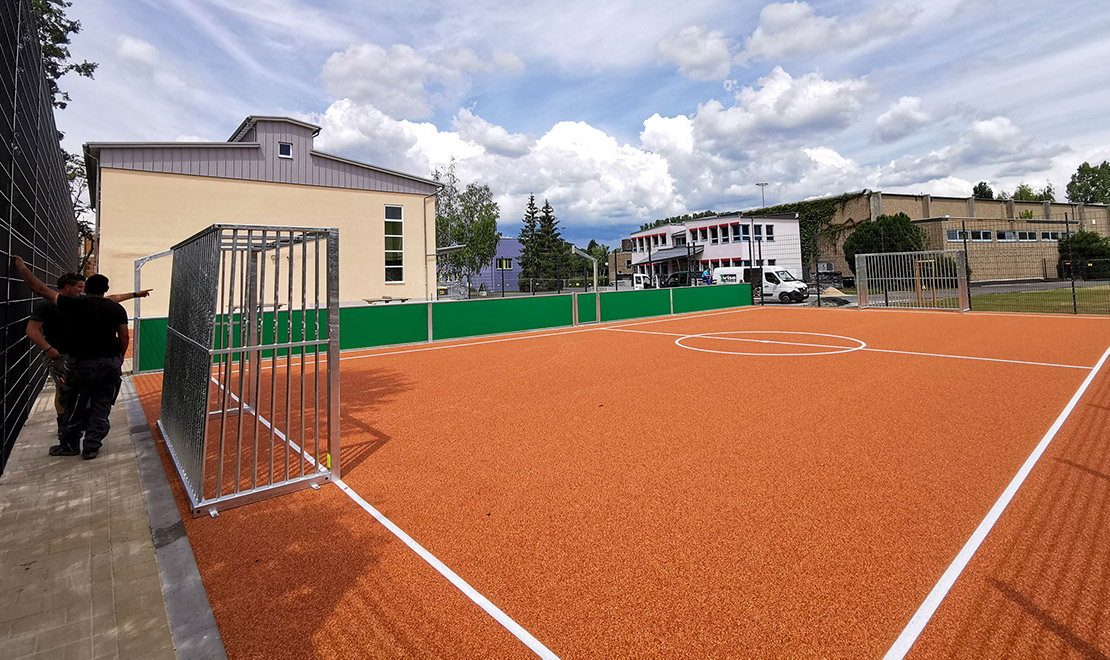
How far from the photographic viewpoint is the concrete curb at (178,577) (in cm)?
267

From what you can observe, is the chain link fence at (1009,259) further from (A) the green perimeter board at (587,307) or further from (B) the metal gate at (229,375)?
(B) the metal gate at (229,375)

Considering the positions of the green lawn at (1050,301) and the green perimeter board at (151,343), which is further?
the green lawn at (1050,301)

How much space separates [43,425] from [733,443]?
915cm

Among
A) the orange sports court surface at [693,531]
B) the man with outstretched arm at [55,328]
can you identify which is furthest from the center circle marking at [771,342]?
the man with outstretched arm at [55,328]

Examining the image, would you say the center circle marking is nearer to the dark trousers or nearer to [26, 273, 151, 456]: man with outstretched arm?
the dark trousers

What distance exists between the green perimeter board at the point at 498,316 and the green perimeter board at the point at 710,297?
297 inches

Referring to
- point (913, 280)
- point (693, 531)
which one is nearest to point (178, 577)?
point (693, 531)

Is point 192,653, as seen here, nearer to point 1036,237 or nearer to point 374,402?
point 374,402

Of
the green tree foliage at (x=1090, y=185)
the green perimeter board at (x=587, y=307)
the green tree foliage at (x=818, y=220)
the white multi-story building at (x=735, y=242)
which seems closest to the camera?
the green perimeter board at (x=587, y=307)

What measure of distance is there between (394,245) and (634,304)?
11817 mm

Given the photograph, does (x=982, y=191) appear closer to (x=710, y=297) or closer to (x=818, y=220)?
(x=818, y=220)

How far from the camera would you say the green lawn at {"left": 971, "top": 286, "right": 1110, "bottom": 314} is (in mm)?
20467

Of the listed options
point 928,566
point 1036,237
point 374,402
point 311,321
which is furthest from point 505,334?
point 1036,237

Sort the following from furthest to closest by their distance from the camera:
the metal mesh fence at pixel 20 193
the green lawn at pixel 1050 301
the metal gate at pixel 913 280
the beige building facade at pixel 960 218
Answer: the beige building facade at pixel 960 218, the metal gate at pixel 913 280, the green lawn at pixel 1050 301, the metal mesh fence at pixel 20 193
